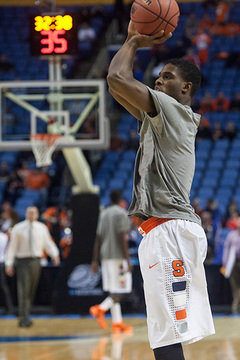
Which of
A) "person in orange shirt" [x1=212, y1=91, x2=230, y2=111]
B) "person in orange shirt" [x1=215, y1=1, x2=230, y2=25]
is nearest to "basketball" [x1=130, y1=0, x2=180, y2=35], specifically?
"person in orange shirt" [x1=212, y1=91, x2=230, y2=111]

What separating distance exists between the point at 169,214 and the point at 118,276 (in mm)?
6235

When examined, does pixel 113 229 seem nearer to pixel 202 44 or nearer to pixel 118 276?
pixel 118 276

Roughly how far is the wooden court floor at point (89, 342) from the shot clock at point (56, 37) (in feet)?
11.8

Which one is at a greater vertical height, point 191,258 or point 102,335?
point 191,258

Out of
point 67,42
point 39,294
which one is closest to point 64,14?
point 67,42

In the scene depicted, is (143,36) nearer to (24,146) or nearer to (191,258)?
(191,258)

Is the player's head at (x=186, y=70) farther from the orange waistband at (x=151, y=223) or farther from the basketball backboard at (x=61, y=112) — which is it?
the basketball backboard at (x=61, y=112)

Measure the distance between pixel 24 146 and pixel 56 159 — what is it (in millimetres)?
7128

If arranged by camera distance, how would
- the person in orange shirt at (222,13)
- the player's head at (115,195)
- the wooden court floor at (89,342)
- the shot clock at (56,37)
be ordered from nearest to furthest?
the wooden court floor at (89,342)
the shot clock at (56,37)
the player's head at (115,195)
the person in orange shirt at (222,13)

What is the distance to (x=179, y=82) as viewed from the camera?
3.56m

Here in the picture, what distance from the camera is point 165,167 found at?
3.48m

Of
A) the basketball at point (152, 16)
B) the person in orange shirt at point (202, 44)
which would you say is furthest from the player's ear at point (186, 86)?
the person in orange shirt at point (202, 44)

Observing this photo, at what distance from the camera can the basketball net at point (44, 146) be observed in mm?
9367

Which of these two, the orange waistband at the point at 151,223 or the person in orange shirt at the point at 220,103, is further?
the person in orange shirt at the point at 220,103
